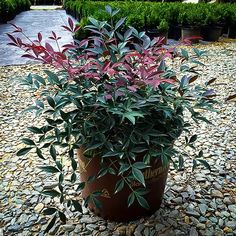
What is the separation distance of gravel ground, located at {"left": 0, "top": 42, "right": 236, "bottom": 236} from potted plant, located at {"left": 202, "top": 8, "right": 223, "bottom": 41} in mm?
4190

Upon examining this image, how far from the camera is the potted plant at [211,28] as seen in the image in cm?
630

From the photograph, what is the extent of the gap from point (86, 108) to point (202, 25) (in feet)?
18.8

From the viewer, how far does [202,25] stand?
6281 mm

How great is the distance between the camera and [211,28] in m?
→ 6.32

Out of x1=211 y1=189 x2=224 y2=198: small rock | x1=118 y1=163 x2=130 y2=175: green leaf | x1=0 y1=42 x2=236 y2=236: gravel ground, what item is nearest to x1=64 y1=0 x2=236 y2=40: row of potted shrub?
x1=0 y1=42 x2=236 y2=236: gravel ground

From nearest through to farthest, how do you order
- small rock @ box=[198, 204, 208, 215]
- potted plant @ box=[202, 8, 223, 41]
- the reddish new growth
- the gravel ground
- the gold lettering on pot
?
1. the reddish new growth
2. the gold lettering on pot
3. the gravel ground
4. small rock @ box=[198, 204, 208, 215]
5. potted plant @ box=[202, 8, 223, 41]

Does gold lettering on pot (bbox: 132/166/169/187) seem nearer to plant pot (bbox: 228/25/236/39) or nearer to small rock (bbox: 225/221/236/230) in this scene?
small rock (bbox: 225/221/236/230)

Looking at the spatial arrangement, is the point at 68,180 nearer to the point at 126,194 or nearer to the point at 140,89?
the point at 126,194

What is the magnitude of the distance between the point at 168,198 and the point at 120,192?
432 millimetres

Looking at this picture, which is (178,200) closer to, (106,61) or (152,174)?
(152,174)

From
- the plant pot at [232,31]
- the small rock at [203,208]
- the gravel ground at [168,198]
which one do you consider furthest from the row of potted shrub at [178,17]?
the small rock at [203,208]

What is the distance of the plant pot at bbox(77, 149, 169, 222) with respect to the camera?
1396 mm

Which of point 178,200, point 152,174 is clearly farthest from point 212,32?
point 152,174

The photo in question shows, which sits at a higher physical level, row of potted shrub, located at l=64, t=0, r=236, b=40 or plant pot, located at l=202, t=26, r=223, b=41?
row of potted shrub, located at l=64, t=0, r=236, b=40
